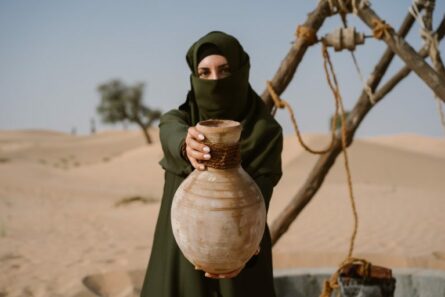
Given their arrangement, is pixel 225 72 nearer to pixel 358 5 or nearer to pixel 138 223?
pixel 358 5

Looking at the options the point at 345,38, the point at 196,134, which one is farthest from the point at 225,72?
the point at 345,38

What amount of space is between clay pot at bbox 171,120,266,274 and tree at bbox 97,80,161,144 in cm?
3730

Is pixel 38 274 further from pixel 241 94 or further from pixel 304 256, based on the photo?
pixel 241 94

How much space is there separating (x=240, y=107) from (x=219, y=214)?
88 centimetres

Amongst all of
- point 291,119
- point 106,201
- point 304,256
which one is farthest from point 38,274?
point 106,201

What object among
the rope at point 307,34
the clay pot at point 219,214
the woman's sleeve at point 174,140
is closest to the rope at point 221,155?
the clay pot at point 219,214

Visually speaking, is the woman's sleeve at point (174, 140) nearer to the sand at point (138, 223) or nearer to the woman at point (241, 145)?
the woman at point (241, 145)

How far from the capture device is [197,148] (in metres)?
1.64

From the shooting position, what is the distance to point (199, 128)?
1.62 m

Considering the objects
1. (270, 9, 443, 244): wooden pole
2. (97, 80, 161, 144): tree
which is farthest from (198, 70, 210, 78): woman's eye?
(97, 80, 161, 144): tree

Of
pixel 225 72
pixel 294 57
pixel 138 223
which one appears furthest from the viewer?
pixel 138 223

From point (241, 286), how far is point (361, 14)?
6.22 ft

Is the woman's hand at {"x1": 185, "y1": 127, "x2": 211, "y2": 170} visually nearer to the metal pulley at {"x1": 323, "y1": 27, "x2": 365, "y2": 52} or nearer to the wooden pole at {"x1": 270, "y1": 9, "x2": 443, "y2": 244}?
the metal pulley at {"x1": 323, "y1": 27, "x2": 365, "y2": 52}

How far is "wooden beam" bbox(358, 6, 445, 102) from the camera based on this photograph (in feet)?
9.25
